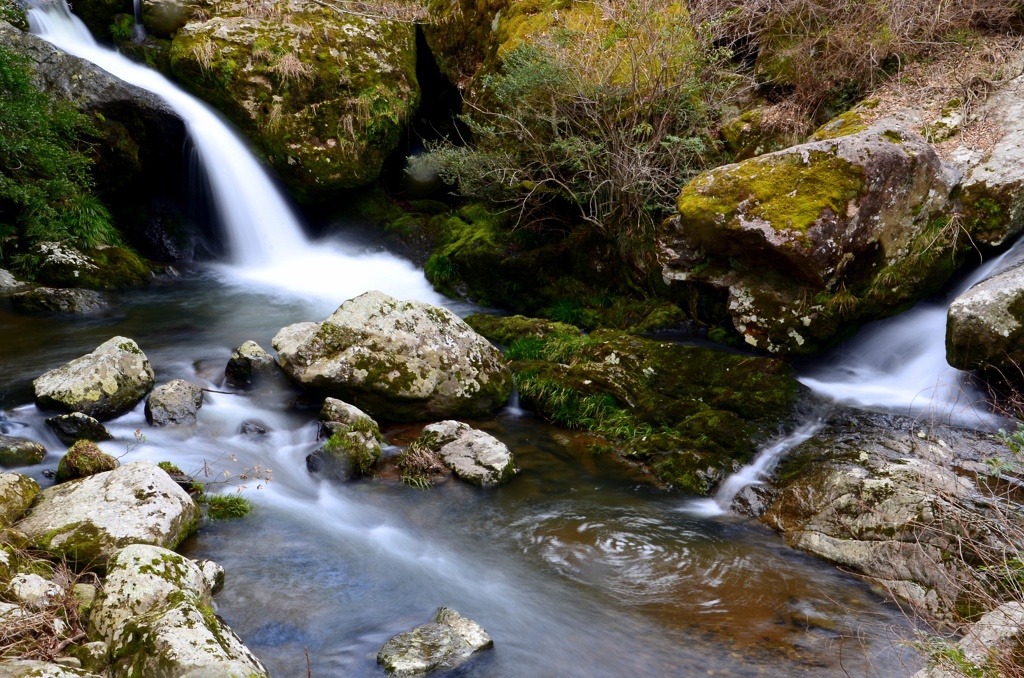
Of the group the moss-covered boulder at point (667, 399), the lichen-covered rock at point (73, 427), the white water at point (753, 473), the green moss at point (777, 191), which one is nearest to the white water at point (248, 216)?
the moss-covered boulder at point (667, 399)

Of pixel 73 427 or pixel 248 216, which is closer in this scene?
pixel 73 427

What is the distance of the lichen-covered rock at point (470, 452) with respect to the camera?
638cm

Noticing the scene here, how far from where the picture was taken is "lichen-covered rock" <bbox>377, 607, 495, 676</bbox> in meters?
4.03

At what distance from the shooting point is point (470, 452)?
6.55 meters

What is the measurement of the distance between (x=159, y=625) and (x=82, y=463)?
257 centimetres

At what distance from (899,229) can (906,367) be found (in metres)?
1.40

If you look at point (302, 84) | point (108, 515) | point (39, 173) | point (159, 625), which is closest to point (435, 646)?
point (159, 625)

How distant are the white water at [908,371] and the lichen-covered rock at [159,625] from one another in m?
5.83

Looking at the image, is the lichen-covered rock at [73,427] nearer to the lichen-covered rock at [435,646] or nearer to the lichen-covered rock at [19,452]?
the lichen-covered rock at [19,452]

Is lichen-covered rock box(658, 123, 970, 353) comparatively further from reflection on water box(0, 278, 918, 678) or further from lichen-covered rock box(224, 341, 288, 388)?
lichen-covered rock box(224, 341, 288, 388)

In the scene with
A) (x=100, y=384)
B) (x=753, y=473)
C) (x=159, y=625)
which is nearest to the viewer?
(x=159, y=625)

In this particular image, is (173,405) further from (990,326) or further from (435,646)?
(990,326)

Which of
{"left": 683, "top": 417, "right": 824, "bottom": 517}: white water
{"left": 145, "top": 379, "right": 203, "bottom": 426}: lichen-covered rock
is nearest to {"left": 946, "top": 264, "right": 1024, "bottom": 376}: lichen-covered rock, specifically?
{"left": 683, "top": 417, "right": 824, "bottom": 517}: white water

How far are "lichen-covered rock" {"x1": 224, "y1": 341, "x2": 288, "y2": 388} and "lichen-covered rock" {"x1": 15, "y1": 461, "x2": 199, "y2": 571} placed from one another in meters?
2.44
